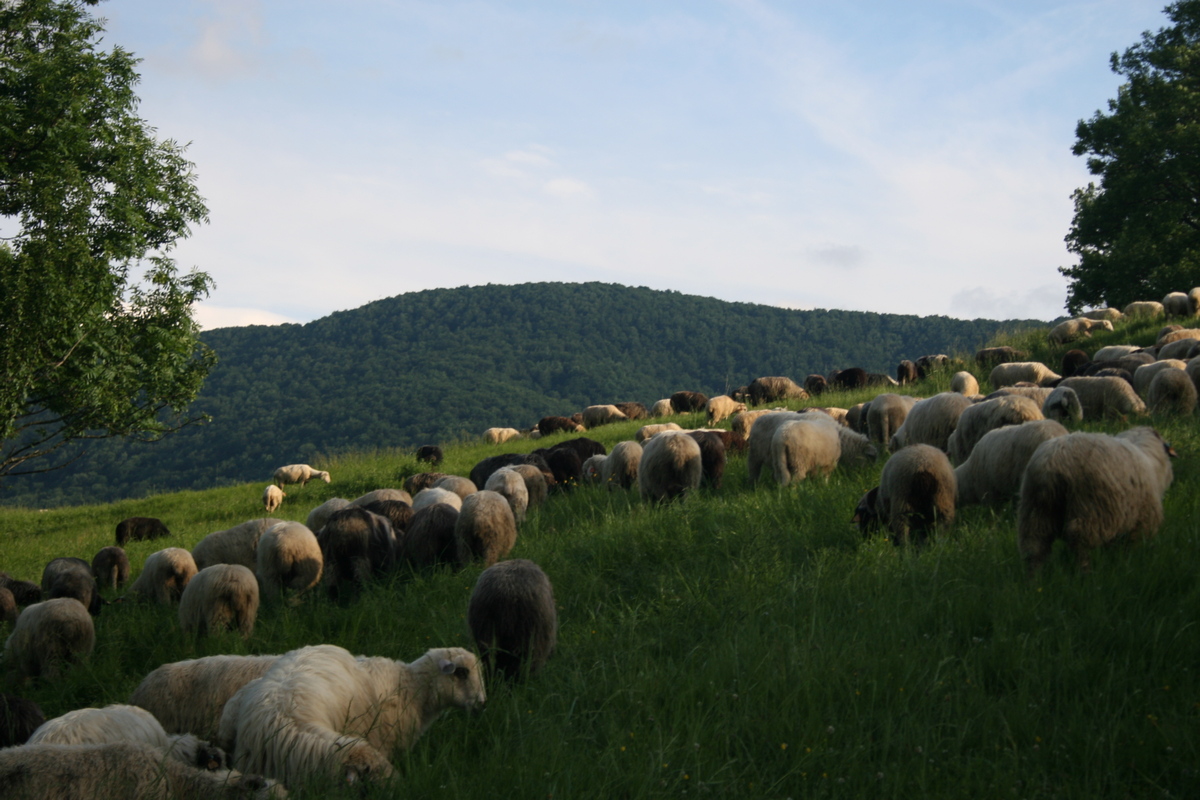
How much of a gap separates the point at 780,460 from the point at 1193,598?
5.53 metres

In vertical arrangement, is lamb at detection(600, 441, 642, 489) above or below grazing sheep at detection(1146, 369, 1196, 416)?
below

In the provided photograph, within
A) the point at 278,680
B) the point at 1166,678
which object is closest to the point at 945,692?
the point at 1166,678

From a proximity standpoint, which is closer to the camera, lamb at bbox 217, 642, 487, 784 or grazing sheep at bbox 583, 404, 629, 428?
lamb at bbox 217, 642, 487, 784

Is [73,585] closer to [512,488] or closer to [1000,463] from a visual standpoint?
[512,488]

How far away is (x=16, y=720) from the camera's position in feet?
17.1

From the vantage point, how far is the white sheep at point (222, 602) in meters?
7.01

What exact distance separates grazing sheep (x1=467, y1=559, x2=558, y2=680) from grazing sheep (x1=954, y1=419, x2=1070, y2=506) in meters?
4.31

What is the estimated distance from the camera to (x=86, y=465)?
54406 mm

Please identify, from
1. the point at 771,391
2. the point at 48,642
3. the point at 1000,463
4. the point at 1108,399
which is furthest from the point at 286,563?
the point at 771,391

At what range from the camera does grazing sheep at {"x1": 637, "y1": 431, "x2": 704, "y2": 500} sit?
10125mm

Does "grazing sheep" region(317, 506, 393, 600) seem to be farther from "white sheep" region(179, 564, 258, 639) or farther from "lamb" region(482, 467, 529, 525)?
"lamb" region(482, 467, 529, 525)

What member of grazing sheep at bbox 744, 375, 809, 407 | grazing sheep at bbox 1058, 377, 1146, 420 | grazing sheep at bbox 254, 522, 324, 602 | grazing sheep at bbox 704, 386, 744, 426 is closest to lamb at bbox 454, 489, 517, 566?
grazing sheep at bbox 254, 522, 324, 602

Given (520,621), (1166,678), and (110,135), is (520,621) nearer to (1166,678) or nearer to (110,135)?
(1166,678)

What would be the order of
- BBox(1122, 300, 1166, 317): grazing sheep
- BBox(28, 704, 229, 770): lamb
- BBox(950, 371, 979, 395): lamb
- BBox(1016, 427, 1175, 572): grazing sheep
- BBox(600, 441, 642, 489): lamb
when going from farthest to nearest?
BBox(1122, 300, 1166, 317): grazing sheep < BBox(950, 371, 979, 395): lamb < BBox(600, 441, 642, 489): lamb < BBox(1016, 427, 1175, 572): grazing sheep < BBox(28, 704, 229, 770): lamb
